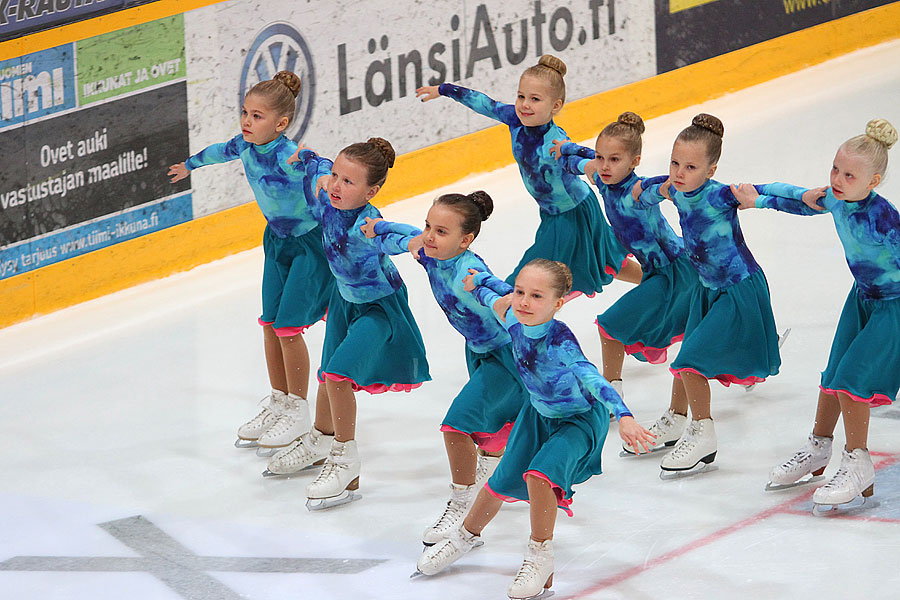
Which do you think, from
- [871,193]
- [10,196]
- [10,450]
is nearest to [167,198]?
[10,196]

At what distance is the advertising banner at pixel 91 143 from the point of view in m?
7.47

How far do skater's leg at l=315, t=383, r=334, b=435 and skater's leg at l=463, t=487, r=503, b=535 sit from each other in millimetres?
1073

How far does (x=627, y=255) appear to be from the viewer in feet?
20.9

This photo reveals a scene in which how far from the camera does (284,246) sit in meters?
5.79

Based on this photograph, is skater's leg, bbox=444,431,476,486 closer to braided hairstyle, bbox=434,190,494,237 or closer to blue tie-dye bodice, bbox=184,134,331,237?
braided hairstyle, bbox=434,190,494,237

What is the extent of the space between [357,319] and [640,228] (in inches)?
47.5

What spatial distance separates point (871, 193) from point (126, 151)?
450 cm

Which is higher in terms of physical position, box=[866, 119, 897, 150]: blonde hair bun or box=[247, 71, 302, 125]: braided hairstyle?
box=[247, 71, 302, 125]: braided hairstyle

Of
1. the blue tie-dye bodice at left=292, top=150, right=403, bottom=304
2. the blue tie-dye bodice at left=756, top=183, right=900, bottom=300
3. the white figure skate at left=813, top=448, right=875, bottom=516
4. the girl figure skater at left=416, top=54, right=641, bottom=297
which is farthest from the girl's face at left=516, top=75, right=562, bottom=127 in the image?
the white figure skate at left=813, top=448, right=875, bottom=516

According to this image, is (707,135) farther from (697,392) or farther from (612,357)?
(612,357)

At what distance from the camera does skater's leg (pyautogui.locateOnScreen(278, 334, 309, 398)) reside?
5793 mm

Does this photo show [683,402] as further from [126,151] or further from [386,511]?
[126,151]

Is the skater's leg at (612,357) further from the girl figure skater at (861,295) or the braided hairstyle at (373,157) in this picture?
the braided hairstyle at (373,157)

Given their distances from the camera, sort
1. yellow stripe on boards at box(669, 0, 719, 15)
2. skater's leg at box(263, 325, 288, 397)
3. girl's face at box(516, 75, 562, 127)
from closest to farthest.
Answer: skater's leg at box(263, 325, 288, 397), girl's face at box(516, 75, 562, 127), yellow stripe on boards at box(669, 0, 719, 15)
